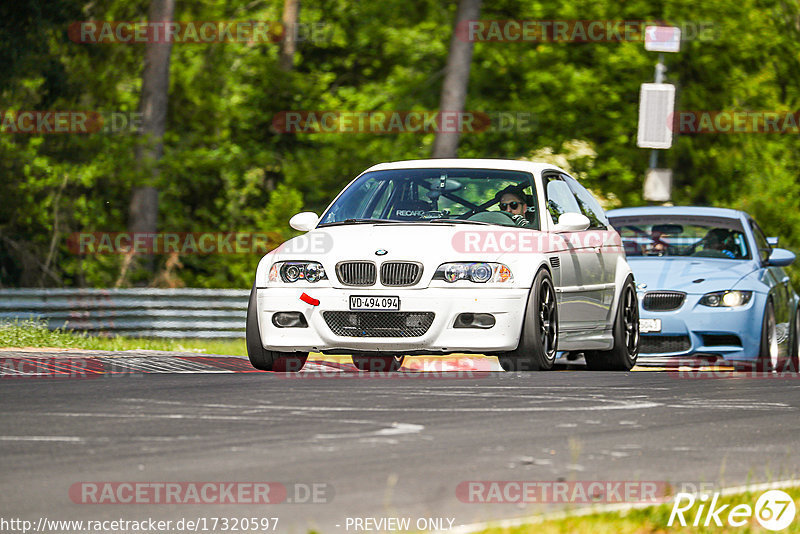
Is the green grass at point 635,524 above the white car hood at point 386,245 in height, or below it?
below

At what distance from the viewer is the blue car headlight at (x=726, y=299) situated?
566 inches

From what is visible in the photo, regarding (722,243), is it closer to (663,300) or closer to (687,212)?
(687,212)

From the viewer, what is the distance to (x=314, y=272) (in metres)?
11.1

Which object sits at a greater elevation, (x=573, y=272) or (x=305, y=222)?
(x=305, y=222)

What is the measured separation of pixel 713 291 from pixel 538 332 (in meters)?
3.84

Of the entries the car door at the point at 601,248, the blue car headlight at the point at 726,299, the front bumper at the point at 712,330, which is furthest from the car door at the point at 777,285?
the car door at the point at 601,248

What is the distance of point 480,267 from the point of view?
10945 millimetres

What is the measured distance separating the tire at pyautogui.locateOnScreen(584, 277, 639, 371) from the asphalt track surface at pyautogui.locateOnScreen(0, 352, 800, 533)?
4.35ft

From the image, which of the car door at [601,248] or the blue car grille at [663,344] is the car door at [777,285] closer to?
the blue car grille at [663,344]

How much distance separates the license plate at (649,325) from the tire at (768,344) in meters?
0.96

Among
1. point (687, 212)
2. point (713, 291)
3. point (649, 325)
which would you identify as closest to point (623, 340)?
point (649, 325)

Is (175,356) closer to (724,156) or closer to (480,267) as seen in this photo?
(480,267)

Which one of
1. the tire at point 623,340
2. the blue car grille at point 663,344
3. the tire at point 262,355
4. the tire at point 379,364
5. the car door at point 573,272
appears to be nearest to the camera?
A: the tire at point 262,355

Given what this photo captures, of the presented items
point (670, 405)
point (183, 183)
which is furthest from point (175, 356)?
point (183, 183)
